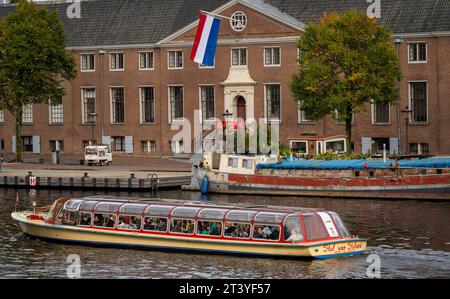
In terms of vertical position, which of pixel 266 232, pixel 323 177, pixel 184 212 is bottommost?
pixel 266 232

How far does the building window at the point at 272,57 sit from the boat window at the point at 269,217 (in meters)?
62.7

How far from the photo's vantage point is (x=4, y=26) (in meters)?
125

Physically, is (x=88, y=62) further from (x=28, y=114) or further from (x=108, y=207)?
(x=108, y=207)

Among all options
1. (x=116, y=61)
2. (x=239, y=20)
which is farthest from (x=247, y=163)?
(x=116, y=61)

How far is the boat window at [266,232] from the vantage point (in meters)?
62.1

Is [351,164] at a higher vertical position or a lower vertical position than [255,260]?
higher

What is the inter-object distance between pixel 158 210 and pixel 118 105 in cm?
6906

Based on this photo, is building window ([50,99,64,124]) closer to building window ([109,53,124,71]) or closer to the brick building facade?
the brick building facade

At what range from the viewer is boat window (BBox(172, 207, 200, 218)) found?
6512cm

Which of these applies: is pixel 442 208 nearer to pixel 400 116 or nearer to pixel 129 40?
pixel 400 116

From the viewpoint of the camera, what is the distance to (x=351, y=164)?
314 ft

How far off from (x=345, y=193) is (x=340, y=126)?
90.9 feet

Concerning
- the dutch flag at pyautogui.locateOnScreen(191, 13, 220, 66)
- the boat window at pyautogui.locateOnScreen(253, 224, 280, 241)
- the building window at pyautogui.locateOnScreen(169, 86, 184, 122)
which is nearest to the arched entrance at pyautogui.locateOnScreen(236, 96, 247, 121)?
the building window at pyautogui.locateOnScreen(169, 86, 184, 122)
